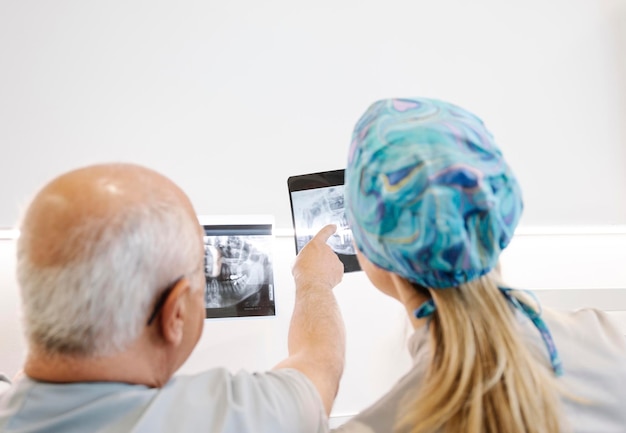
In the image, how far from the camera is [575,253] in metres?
1.78

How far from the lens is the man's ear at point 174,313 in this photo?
815 mm

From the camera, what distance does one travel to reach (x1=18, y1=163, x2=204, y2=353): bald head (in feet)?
2.49

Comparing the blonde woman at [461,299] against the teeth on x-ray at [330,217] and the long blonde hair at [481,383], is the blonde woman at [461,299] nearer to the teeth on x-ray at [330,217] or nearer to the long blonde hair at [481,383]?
the long blonde hair at [481,383]

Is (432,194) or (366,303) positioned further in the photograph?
(366,303)

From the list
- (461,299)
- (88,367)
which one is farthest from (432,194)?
(88,367)

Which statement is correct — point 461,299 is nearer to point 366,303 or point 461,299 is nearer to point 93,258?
point 93,258

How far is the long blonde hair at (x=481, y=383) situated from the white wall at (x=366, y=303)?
0.57 meters

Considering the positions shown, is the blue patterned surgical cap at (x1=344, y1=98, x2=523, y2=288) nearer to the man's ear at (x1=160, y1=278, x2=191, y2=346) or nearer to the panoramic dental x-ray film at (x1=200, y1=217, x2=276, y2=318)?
the man's ear at (x1=160, y1=278, x2=191, y2=346)

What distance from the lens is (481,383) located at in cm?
78

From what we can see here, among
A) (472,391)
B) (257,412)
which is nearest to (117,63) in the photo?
(257,412)

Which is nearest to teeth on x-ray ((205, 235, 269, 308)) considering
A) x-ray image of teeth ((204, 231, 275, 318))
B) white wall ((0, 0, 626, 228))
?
x-ray image of teeth ((204, 231, 275, 318))

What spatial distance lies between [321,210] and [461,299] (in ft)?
1.99

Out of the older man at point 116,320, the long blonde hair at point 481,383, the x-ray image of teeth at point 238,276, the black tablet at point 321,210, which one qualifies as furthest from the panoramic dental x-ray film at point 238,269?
the long blonde hair at point 481,383

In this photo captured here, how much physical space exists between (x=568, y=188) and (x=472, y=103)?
36 centimetres
